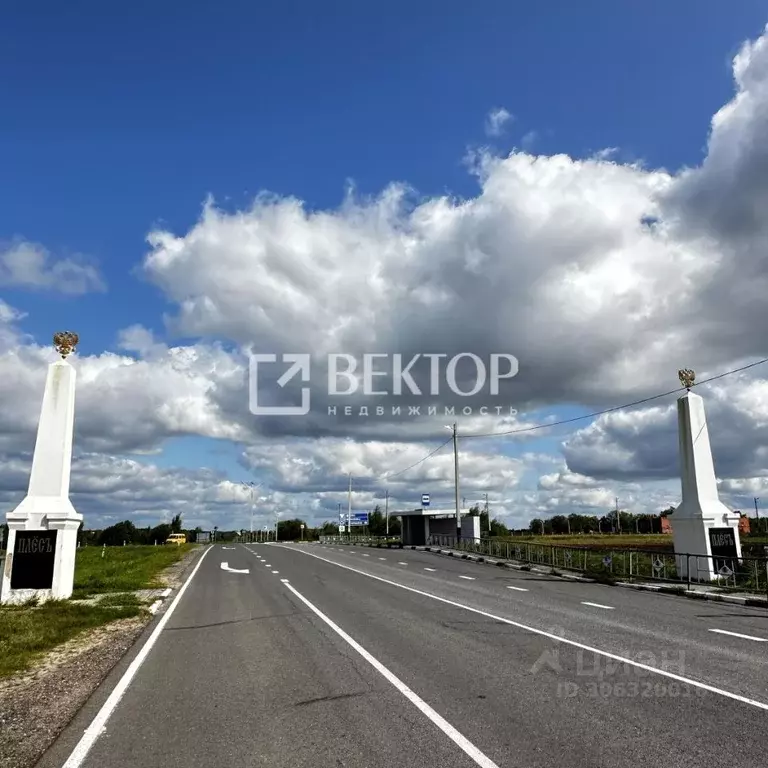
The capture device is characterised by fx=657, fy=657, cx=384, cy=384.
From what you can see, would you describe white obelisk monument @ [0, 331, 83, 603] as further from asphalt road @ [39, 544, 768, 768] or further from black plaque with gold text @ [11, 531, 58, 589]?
asphalt road @ [39, 544, 768, 768]

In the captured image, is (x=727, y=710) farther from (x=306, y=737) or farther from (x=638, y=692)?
(x=306, y=737)

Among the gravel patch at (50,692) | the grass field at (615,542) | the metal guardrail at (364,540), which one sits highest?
the metal guardrail at (364,540)

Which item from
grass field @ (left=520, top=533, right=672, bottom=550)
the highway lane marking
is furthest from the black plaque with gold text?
grass field @ (left=520, top=533, right=672, bottom=550)

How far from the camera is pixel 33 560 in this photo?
18609mm

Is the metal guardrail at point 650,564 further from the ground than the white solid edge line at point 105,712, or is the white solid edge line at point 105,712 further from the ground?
the metal guardrail at point 650,564

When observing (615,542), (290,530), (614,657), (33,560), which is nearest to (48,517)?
(33,560)

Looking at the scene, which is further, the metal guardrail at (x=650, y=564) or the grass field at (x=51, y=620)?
the metal guardrail at (x=650, y=564)

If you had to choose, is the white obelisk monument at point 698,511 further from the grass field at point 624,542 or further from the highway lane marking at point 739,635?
the highway lane marking at point 739,635

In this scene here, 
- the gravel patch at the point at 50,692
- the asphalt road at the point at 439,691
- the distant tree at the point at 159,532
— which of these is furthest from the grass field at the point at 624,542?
the distant tree at the point at 159,532

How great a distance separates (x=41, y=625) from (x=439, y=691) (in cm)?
984

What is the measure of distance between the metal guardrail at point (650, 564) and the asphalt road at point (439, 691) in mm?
6441

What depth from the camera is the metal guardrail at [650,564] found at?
846 inches

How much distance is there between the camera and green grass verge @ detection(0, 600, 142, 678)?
35.0ft

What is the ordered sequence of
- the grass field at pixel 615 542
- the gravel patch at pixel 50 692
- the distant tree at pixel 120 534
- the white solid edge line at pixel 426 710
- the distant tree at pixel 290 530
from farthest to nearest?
the distant tree at pixel 120 534 → the distant tree at pixel 290 530 → the grass field at pixel 615 542 → the gravel patch at pixel 50 692 → the white solid edge line at pixel 426 710
